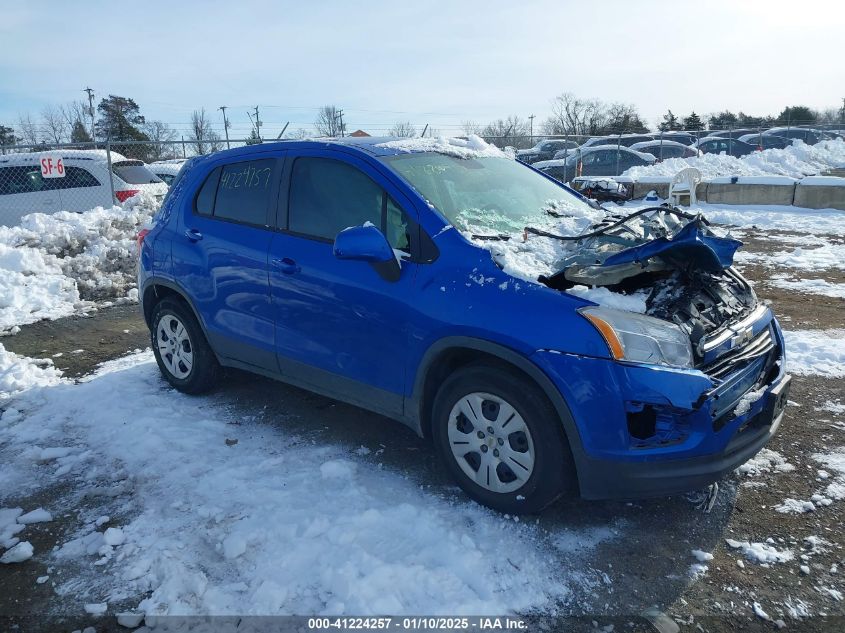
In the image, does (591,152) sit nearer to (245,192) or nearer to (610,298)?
(245,192)

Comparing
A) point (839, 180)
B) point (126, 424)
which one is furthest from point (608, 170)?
point (126, 424)

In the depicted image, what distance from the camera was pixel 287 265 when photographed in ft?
12.6

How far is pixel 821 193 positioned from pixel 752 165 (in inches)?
308

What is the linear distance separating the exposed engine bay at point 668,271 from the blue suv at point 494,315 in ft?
0.03

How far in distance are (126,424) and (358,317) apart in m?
2.12

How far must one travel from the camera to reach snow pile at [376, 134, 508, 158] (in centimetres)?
401

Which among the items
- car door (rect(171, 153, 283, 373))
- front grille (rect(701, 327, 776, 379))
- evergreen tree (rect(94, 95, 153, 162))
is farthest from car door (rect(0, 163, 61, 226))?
evergreen tree (rect(94, 95, 153, 162))

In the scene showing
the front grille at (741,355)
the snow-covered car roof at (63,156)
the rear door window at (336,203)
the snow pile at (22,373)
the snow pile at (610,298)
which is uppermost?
the snow-covered car roof at (63,156)

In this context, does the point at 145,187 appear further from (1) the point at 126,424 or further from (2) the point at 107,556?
(2) the point at 107,556

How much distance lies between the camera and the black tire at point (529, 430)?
2.91 metres

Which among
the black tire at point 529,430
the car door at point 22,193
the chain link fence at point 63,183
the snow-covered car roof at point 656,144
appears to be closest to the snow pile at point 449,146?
the black tire at point 529,430

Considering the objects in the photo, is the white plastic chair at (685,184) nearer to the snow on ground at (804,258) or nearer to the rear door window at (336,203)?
the snow on ground at (804,258)

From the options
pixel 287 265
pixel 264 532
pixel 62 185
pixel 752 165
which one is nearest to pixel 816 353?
pixel 287 265

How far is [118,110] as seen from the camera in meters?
54.1
